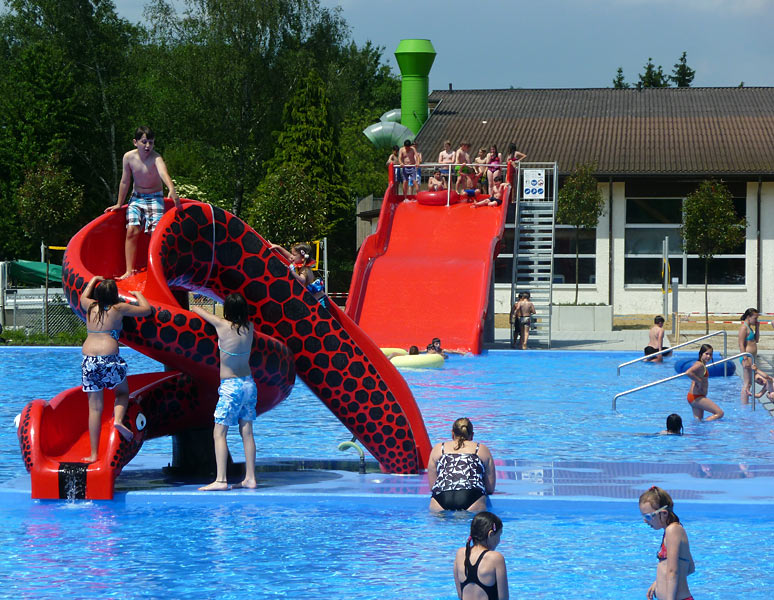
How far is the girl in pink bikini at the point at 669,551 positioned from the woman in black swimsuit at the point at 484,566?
870 mm

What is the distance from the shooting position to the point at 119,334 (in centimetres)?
995

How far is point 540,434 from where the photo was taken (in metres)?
15.1

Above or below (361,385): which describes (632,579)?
below

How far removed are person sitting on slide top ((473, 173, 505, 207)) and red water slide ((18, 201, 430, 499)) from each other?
682 inches

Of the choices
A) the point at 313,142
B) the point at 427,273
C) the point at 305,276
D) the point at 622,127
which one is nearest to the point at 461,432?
the point at 305,276

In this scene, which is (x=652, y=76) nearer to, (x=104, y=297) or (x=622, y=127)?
(x=622, y=127)

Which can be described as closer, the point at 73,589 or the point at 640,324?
the point at 73,589

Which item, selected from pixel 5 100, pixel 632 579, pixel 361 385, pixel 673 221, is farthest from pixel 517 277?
pixel 5 100

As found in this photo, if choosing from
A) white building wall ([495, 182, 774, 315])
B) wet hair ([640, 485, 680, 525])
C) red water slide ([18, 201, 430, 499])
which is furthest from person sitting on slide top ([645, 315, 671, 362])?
wet hair ([640, 485, 680, 525])

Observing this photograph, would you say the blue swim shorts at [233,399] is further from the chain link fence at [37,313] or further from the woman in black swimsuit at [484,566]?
the chain link fence at [37,313]

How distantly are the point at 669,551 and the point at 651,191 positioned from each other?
34.1m

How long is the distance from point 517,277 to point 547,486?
60.9ft

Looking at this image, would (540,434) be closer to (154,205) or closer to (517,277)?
(154,205)

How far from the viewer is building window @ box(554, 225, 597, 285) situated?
39.8 metres
